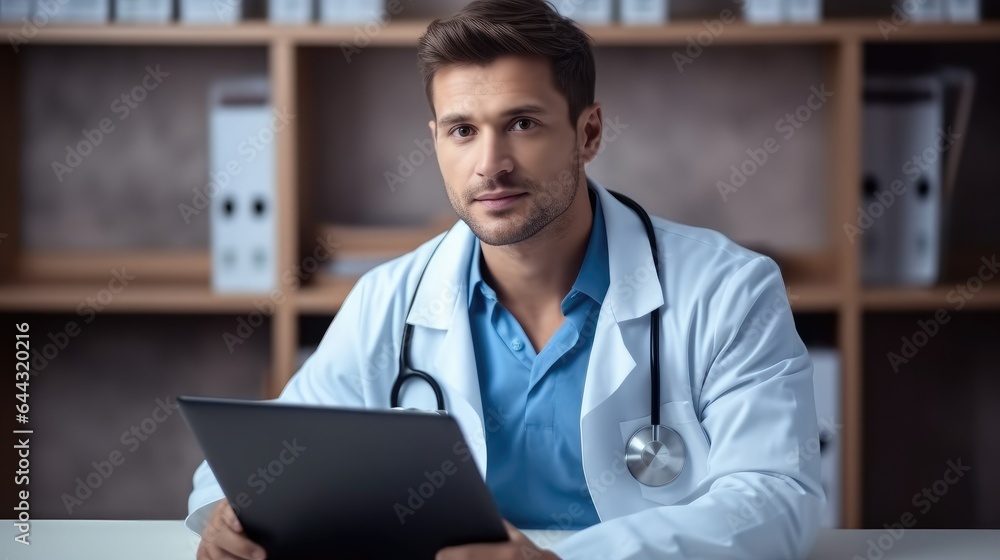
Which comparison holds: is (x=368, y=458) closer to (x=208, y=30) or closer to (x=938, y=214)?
(x=208, y=30)

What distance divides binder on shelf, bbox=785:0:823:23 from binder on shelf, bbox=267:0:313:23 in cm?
110

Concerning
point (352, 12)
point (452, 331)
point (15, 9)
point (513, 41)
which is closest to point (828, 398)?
point (452, 331)

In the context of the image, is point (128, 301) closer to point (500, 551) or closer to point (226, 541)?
point (226, 541)

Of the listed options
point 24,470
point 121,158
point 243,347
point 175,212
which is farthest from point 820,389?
point 24,470

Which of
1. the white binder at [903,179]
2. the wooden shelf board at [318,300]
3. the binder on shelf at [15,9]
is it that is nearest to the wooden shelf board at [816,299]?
the white binder at [903,179]

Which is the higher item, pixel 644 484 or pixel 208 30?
pixel 208 30

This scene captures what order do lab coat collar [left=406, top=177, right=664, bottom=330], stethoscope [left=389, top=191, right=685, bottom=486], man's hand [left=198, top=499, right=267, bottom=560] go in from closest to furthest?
man's hand [left=198, top=499, right=267, bottom=560]
stethoscope [left=389, top=191, right=685, bottom=486]
lab coat collar [left=406, top=177, right=664, bottom=330]

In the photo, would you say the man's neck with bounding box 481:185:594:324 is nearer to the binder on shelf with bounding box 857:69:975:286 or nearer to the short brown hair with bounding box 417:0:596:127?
the short brown hair with bounding box 417:0:596:127

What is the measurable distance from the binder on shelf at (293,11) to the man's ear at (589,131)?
3.09ft

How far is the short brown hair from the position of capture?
4.52 ft

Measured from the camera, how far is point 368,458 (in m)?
0.90

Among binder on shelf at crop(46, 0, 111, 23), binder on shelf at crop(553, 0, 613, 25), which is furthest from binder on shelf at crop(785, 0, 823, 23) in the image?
binder on shelf at crop(46, 0, 111, 23)

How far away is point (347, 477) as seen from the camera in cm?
92

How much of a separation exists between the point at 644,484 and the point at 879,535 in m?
0.31
